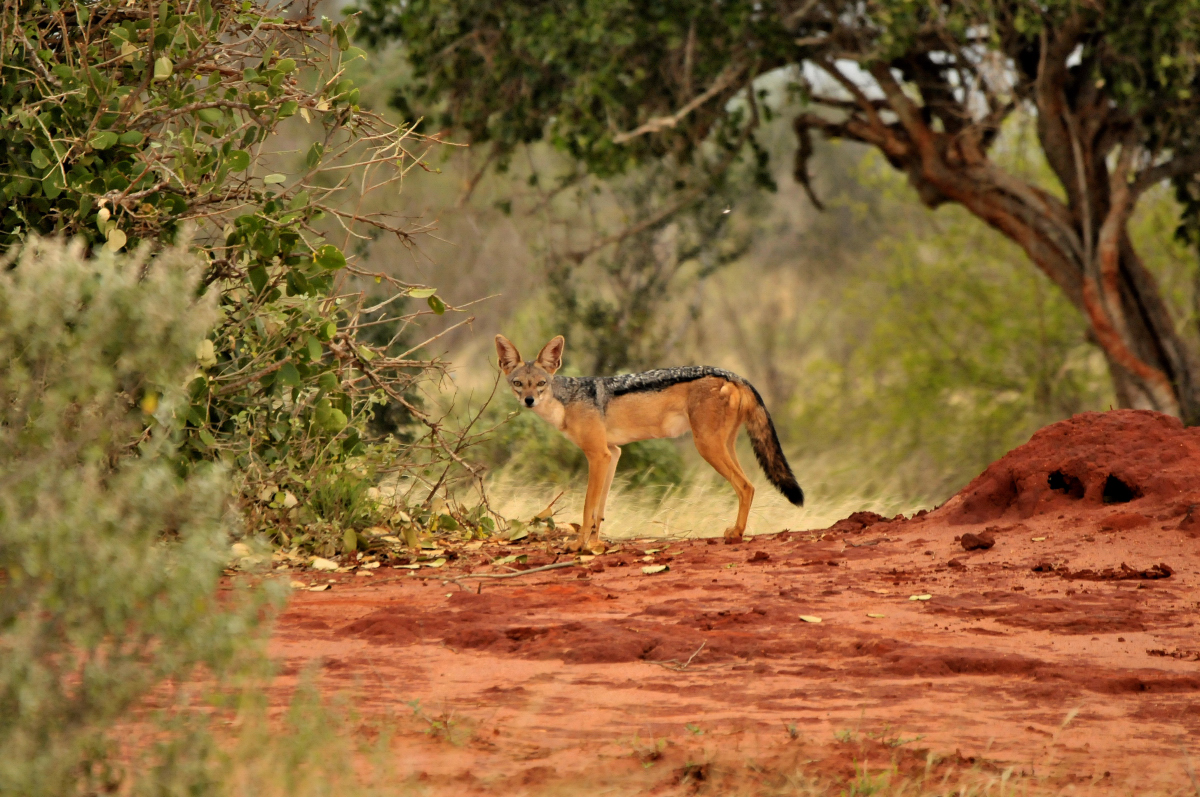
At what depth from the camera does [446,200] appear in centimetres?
2936

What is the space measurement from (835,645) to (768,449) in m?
3.25

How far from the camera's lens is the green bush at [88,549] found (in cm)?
315

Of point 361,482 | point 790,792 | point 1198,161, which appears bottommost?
point 790,792

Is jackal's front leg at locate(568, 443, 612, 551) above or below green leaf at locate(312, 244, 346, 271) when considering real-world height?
below

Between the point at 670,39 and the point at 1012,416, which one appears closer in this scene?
the point at 670,39

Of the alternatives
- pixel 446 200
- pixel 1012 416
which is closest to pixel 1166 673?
pixel 1012 416

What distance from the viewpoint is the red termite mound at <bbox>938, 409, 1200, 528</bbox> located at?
25.0 ft

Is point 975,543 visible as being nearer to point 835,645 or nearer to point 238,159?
point 835,645

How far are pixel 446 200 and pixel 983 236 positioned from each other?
14875 mm

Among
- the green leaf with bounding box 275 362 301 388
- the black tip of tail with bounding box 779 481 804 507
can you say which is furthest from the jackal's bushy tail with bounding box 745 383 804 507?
the green leaf with bounding box 275 362 301 388

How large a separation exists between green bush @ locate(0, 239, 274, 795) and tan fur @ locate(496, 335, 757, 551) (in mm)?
4958

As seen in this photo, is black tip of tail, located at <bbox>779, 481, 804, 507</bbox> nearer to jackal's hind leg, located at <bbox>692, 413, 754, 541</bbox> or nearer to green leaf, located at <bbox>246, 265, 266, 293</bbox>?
jackal's hind leg, located at <bbox>692, 413, 754, 541</bbox>

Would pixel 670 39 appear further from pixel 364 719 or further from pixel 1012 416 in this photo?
pixel 364 719

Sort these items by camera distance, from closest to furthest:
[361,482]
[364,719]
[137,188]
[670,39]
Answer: [364,719], [137,188], [361,482], [670,39]
